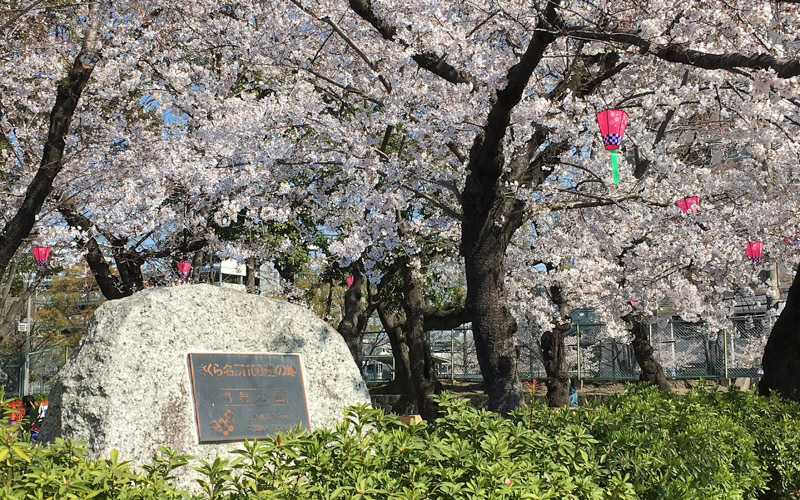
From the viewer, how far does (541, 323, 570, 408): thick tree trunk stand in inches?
624

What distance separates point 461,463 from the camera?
389 cm

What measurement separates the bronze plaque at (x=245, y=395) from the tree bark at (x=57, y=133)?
5.00 m

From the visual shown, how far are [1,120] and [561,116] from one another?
1046 centimetres

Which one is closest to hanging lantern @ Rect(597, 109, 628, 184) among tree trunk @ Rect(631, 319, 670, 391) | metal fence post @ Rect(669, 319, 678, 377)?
tree trunk @ Rect(631, 319, 670, 391)

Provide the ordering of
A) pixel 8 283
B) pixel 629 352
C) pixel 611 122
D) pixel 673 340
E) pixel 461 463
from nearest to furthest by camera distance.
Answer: pixel 461 463 → pixel 611 122 → pixel 8 283 → pixel 673 340 → pixel 629 352

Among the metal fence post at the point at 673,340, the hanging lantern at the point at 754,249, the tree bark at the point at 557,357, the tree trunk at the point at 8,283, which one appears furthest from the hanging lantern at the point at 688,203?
the tree trunk at the point at 8,283

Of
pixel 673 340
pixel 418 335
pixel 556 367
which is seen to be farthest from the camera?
pixel 673 340

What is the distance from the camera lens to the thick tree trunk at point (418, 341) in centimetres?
1438

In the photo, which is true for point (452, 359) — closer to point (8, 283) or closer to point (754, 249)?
point (754, 249)

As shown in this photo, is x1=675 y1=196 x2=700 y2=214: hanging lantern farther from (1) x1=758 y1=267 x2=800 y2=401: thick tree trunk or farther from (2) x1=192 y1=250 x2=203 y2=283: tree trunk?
(2) x1=192 y1=250 x2=203 y2=283: tree trunk

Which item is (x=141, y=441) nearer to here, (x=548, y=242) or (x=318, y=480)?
(x=318, y=480)

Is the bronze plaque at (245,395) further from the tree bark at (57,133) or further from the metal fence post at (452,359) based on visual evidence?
the metal fence post at (452,359)

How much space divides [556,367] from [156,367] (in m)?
11.5

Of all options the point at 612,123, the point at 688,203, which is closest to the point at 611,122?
the point at 612,123
